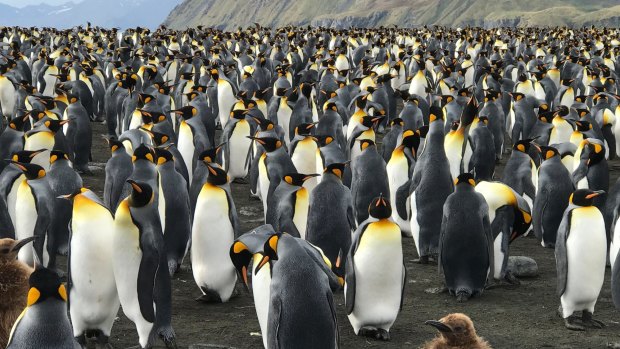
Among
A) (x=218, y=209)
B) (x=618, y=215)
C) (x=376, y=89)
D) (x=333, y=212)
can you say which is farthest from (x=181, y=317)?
(x=376, y=89)

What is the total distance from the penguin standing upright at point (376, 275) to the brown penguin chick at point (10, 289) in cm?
228

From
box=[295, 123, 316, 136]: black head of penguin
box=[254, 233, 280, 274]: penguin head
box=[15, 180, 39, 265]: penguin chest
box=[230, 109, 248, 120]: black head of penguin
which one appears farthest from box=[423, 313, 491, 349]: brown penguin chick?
box=[230, 109, 248, 120]: black head of penguin

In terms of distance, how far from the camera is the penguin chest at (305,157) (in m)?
8.80

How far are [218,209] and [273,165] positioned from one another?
184 cm

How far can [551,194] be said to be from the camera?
7.49 m

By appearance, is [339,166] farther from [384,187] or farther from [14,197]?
[14,197]

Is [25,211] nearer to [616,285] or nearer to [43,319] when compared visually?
[43,319]

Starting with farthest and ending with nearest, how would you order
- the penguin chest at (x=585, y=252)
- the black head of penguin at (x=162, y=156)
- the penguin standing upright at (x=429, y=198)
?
1. the penguin standing upright at (x=429, y=198)
2. the black head of penguin at (x=162, y=156)
3. the penguin chest at (x=585, y=252)

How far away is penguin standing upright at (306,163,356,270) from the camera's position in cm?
620

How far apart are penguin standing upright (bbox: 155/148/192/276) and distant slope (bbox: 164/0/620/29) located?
64.6m

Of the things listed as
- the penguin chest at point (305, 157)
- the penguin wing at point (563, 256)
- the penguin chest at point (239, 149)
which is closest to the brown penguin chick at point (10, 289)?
the penguin wing at point (563, 256)

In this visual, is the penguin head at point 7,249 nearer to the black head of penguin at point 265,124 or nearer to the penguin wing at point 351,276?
the penguin wing at point 351,276

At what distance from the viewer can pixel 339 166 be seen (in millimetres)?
6328

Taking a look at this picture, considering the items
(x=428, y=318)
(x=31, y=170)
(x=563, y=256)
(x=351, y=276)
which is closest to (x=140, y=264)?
(x=351, y=276)
